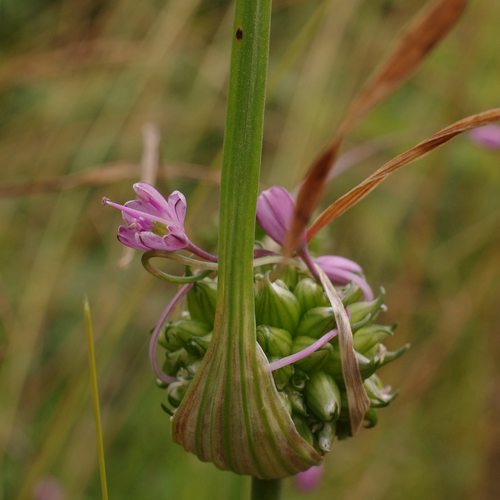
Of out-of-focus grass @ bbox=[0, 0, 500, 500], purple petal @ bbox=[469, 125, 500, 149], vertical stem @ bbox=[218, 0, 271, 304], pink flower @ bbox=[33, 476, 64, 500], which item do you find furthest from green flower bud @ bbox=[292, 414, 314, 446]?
pink flower @ bbox=[33, 476, 64, 500]

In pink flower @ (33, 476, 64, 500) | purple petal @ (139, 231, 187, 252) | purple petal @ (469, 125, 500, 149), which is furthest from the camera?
pink flower @ (33, 476, 64, 500)

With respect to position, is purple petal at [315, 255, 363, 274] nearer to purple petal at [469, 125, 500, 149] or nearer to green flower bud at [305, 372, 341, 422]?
green flower bud at [305, 372, 341, 422]

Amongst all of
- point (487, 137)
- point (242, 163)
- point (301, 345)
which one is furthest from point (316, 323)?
point (487, 137)

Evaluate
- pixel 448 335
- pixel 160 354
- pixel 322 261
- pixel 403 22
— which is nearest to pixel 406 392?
pixel 448 335

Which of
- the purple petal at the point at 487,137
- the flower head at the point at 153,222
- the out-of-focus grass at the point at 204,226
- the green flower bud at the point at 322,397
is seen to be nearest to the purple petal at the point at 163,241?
the flower head at the point at 153,222

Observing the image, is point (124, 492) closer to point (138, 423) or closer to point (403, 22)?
point (138, 423)

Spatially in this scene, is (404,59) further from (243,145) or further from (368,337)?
(368,337)

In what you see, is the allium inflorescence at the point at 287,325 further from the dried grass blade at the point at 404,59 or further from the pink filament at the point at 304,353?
the dried grass blade at the point at 404,59
